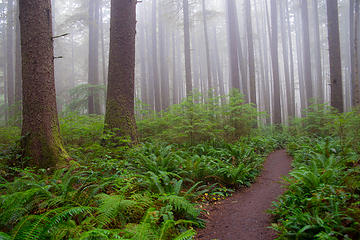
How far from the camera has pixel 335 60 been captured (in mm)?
9945

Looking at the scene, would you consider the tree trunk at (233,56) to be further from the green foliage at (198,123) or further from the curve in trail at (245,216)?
the curve in trail at (245,216)

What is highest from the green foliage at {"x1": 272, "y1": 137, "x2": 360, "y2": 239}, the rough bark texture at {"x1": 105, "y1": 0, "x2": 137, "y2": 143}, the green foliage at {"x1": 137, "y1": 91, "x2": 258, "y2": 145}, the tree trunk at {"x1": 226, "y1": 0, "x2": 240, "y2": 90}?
the tree trunk at {"x1": 226, "y1": 0, "x2": 240, "y2": 90}

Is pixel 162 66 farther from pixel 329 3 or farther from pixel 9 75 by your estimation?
pixel 9 75

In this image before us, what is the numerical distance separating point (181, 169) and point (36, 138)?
3647 mm

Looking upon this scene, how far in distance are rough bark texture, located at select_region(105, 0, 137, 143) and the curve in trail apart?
3.73 metres

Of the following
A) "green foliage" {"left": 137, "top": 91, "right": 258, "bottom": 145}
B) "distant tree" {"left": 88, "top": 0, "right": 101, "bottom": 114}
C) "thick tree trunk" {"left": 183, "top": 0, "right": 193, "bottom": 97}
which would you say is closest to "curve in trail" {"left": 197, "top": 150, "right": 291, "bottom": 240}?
"green foliage" {"left": 137, "top": 91, "right": 258, "bottom": 145}

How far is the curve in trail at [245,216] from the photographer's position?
9.52 ft

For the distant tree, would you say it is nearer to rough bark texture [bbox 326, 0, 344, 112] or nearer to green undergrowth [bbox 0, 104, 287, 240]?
green undergrowth [bbox 0, 104, 287, 240]

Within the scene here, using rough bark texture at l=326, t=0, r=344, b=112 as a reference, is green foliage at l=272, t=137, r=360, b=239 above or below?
below

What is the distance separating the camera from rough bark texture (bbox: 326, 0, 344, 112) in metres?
9.80

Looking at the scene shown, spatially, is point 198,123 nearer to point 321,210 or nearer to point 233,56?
point 321,210

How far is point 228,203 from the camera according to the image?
411 centimetres

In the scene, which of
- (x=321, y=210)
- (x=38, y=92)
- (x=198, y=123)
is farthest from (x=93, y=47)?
(x=321, y=210)

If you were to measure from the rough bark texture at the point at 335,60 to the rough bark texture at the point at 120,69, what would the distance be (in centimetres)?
1055
